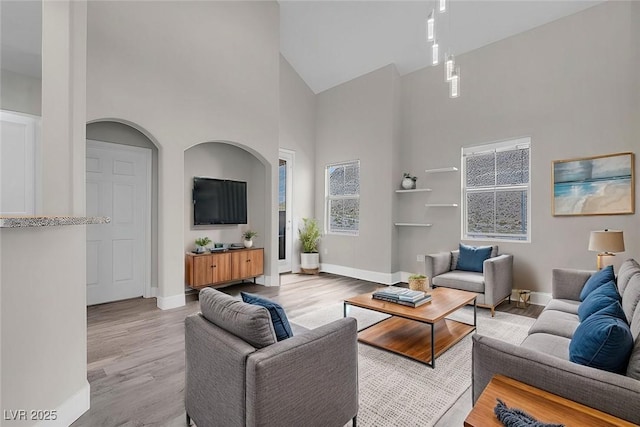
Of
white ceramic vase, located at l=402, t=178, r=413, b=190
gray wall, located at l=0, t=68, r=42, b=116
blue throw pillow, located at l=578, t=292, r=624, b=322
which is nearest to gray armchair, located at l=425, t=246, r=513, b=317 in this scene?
white ceramic vase, located at l=402, t=178, r=413, b=190

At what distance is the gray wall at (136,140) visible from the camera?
4215 millimetres

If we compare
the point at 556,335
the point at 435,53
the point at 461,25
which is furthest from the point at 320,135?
the point at 556,335

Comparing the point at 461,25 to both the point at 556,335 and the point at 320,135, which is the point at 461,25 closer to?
the point at 320,135

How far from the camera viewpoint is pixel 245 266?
5211 millimetres

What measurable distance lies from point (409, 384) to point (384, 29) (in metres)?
5.12

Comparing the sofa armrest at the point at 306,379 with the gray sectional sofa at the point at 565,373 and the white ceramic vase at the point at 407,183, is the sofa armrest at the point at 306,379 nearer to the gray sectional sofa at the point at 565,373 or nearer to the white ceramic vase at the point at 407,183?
the gray sectional sofa at the point at 565,373

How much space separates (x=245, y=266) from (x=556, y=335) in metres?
4.12

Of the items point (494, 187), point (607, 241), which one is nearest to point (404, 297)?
point (607, 241)

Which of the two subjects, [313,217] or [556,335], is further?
[313,217]

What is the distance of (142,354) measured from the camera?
287cm

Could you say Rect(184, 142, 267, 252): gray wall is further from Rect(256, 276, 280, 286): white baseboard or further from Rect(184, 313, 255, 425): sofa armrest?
Rect(184, 313, 255, 425): sofa armrest

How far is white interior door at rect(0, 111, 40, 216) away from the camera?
3697 mm

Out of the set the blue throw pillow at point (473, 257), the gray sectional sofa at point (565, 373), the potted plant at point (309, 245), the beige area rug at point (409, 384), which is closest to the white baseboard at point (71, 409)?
the beige area rug at point (409, 384)

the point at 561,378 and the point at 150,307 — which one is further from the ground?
the point at 561,378
